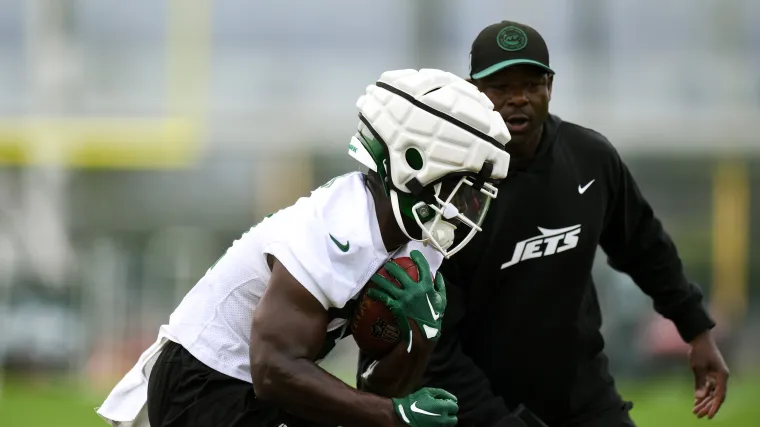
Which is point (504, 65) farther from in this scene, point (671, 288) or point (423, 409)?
point (423, 409)

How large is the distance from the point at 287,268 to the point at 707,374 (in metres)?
2.14

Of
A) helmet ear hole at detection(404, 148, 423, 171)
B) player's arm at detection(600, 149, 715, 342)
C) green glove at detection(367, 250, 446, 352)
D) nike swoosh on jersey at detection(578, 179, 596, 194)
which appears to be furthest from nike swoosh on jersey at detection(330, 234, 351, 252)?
player's arm at detection(600, 149, 715, 342)

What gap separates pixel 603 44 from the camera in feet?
58.7

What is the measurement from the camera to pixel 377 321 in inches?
121

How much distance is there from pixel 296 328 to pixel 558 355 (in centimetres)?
141

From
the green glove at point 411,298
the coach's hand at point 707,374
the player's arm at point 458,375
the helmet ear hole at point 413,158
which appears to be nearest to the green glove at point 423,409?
the green glove at point 411,298

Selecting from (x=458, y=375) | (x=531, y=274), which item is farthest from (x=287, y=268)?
(x=531, y=274)

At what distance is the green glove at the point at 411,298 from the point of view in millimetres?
3004

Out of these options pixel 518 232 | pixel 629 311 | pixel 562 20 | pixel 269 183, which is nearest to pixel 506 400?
pixel 518 232

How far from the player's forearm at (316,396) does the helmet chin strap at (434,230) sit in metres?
0.40

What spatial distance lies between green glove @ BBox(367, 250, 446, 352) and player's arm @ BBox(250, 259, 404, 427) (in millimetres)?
187

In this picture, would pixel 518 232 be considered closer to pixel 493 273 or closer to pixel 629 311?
pixel 493 273

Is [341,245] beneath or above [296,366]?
above

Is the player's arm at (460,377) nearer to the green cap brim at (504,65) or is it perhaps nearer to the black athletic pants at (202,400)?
the green cap brim at (504,65)
